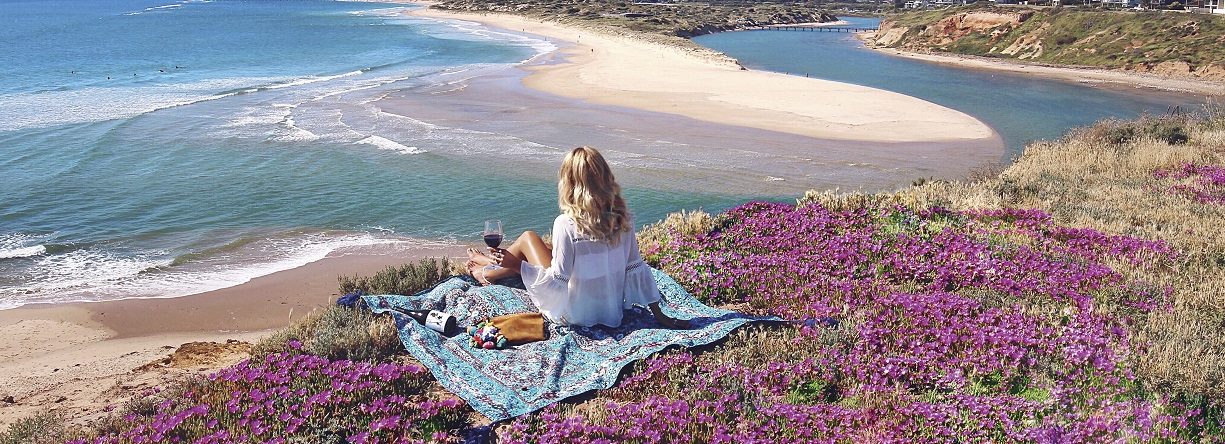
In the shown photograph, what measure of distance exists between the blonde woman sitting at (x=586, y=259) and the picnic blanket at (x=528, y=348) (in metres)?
0.17

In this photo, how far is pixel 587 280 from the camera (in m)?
6.24

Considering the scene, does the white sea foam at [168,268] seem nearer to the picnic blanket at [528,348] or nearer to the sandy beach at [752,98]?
the picnic blanket at [528,348]

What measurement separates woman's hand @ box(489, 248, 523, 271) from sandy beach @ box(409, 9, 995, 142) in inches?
755

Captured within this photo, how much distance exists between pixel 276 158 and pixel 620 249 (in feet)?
54.8

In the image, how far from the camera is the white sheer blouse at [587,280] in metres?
6.09

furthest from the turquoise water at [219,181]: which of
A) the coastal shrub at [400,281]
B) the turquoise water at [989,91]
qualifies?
the turquoise water at [989,91]

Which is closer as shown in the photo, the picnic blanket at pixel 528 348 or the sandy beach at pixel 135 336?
the picnic blanket at pixel 528 348

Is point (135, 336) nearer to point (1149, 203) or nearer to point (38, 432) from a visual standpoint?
point (38, 432)

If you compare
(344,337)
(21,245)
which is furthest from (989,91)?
(344,337)

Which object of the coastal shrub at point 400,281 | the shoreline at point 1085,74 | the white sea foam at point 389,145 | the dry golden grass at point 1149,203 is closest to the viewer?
the dry golden grass at point 1149,203

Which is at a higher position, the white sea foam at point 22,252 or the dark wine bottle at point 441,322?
the dark wine bottle at point 441,322

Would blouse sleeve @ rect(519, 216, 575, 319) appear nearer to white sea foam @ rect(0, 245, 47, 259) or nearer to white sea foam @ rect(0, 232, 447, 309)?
white sea foam @ rect(0, 232, 447, 309)

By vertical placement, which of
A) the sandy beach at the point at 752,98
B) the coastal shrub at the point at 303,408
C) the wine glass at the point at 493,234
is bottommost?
the sandy beach at the point at 752,98

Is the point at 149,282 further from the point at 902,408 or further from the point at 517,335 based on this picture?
the point at 902,408
